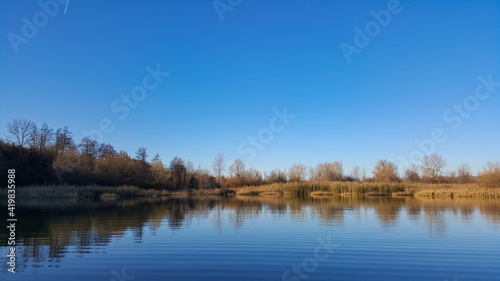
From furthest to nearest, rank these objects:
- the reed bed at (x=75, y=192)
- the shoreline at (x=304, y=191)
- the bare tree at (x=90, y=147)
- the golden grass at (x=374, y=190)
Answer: the bare tree at (x=90, y=147), the golden grass at (x=374, y=190), the shoreline at (x=304, y=191), the reed bed at (x=75, y=192)

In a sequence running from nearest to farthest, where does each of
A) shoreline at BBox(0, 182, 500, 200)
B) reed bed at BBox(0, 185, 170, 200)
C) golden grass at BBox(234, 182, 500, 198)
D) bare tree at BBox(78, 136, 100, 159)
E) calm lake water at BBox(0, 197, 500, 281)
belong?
calm lake water at BBox(0, 197, 500, 281) < reed bed at BBox(0, 185, 170, 200) < shoreline at BBox(0, 182, 500, 200) < golden grass at BBox(234, 182, 500, 198) < bare tree at BBox(78, 136, 100, 159)

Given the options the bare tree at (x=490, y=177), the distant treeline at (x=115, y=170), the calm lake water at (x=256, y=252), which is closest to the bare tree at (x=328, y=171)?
the distant treeline at (x=115, y=170)

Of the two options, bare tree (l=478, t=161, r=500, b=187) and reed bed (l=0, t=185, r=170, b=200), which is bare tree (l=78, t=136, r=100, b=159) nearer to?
reed bed (l=0, t=185, r=170, b=200)

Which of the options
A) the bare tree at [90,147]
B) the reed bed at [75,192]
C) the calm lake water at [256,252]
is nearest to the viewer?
the calm lake water at [256,252]

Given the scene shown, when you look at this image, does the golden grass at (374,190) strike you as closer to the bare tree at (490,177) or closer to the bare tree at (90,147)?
the bare tree at (490,177)

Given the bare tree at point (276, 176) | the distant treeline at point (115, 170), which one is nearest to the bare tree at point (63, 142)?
the distant treeline at point (115, 170)

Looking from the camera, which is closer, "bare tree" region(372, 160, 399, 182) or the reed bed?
the reed bed

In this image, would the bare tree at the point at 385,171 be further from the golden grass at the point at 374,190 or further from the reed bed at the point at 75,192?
the reed bed at the point at 75,192

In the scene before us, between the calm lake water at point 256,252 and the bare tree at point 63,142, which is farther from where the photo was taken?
the bare tree at point 63,142

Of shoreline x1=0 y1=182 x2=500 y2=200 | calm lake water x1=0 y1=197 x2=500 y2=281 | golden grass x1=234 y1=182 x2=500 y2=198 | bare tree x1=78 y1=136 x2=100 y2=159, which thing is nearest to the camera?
calm lake water x1=0 y1=197 x2=500 y2=281

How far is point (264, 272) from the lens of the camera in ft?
20.0

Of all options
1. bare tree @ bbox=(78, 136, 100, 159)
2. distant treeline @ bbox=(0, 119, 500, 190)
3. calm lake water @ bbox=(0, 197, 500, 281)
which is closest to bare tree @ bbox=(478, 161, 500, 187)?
distant treeline @ bbox=(0, 119, 500, 190)

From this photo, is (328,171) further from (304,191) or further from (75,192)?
(75,192)

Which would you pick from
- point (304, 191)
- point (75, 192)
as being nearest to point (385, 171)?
point (304, 191)
